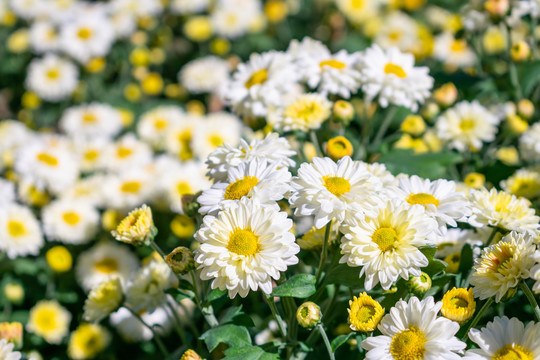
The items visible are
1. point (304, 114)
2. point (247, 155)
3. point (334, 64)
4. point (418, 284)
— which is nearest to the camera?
point (418, 284)

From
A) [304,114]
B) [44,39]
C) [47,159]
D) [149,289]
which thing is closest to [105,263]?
[47,159]

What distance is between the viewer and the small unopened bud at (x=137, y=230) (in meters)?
1.44

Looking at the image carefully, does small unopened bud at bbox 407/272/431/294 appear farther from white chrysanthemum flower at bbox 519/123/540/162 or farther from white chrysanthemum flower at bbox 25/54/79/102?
white chrysanthemum flower at bbox 25/54/79/102

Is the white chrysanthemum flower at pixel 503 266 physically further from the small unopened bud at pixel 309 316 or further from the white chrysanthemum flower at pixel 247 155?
Result: the white chrysanthemum flower at pixel 247 155

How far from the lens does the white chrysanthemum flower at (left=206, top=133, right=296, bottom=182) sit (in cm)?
150

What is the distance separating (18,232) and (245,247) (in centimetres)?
159

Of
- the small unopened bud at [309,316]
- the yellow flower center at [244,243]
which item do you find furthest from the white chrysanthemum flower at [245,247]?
the small unopened bud at [309,316]

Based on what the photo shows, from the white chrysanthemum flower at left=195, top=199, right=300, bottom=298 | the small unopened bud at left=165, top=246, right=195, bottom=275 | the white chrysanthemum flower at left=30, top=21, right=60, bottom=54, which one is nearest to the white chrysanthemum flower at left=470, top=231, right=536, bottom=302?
the white chrysanthemum flower at left=195, top=199, right=300, bottom=298

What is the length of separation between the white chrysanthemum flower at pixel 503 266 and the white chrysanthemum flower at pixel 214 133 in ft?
5.29

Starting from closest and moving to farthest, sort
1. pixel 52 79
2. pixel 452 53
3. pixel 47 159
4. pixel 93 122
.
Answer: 1. pixel 47 159
2. pixel 93 122
3. pixel 452 53
4. pixel 52 79

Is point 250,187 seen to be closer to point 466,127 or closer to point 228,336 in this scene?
point 228,336

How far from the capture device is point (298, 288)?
1.29 m

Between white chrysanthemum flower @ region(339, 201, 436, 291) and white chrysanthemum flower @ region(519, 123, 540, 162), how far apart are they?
1093mm

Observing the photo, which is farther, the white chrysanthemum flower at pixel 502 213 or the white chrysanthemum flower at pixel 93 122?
the white chrysanthemum flower at pixel 93 122
